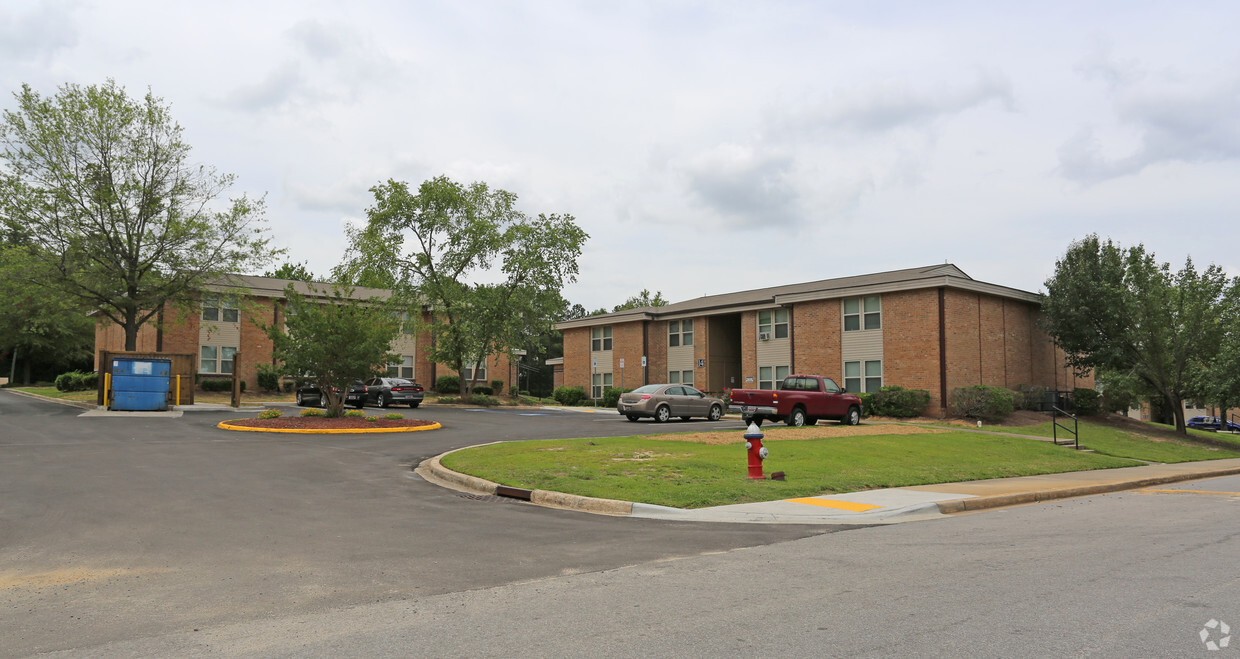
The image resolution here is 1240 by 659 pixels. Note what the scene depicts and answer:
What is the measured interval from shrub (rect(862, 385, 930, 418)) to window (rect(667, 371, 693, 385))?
41.6 feet

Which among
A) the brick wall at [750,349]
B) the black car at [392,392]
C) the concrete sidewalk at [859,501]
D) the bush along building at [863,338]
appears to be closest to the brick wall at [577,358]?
the bush along building at [863,338]

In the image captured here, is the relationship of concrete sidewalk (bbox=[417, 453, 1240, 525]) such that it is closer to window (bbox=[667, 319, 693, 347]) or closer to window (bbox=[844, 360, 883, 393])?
window (bbox=[844, 360, 883, 393])

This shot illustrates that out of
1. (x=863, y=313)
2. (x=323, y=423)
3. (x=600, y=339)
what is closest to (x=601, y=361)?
(x=600, y=339)

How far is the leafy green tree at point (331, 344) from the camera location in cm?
2219

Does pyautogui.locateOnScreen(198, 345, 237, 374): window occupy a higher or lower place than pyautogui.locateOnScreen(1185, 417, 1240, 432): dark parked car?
higher

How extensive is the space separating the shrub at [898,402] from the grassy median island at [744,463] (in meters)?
7.00

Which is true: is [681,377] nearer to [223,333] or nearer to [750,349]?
[750,349]

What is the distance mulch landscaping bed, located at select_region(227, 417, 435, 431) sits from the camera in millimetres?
21391

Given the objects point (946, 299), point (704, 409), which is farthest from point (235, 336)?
point (946, 299)

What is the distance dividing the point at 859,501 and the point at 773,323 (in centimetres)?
2587

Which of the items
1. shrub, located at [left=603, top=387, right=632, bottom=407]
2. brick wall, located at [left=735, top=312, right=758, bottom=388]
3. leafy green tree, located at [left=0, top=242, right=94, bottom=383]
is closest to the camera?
brick wall, located at [left=735, top=312, right=758, bottom=388]

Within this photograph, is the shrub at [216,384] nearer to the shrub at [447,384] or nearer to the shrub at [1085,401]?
the shrub at [447,384]

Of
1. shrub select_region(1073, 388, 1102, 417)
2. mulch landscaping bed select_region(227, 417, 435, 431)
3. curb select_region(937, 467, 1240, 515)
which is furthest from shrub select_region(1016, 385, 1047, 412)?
mulch landscaping bed select_region(227, 417, 435, 431)

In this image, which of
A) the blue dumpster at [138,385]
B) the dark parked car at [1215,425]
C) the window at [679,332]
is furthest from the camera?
the dark parked car at [1215,425]
